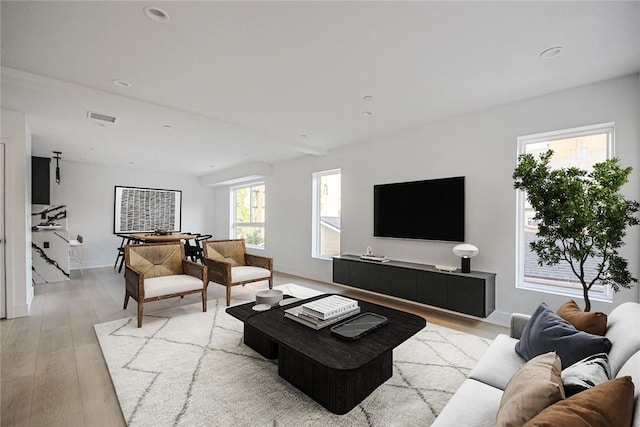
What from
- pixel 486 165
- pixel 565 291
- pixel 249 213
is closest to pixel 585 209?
pixel 565 291

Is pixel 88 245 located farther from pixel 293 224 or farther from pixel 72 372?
pixel 72 372

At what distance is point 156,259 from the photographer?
382 cm

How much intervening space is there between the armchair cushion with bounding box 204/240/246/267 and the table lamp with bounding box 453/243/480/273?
3216 mm

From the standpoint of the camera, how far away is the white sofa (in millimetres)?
1140

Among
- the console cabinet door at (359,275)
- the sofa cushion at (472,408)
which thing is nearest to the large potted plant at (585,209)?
the sofa cushion at (472,408)

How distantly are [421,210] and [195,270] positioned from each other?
322cm

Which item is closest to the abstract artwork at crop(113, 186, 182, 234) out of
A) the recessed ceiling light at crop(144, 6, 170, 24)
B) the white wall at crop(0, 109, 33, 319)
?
the white wall at crop(0, 109, 33, 319)

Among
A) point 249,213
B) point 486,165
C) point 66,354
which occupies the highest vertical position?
point 486,165

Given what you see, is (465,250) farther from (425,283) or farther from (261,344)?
(261,344)

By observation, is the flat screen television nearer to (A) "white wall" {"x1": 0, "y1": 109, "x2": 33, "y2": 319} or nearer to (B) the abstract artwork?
(A) "white wall" {"x1": 0, "y1": 109, "x2": 33, "y2": 319}

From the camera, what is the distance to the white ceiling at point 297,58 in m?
1.80

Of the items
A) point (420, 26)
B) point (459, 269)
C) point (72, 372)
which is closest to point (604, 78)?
point (420, 26)

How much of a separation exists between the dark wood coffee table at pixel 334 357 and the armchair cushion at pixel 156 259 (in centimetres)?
208

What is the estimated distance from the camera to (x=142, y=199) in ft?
25.0
